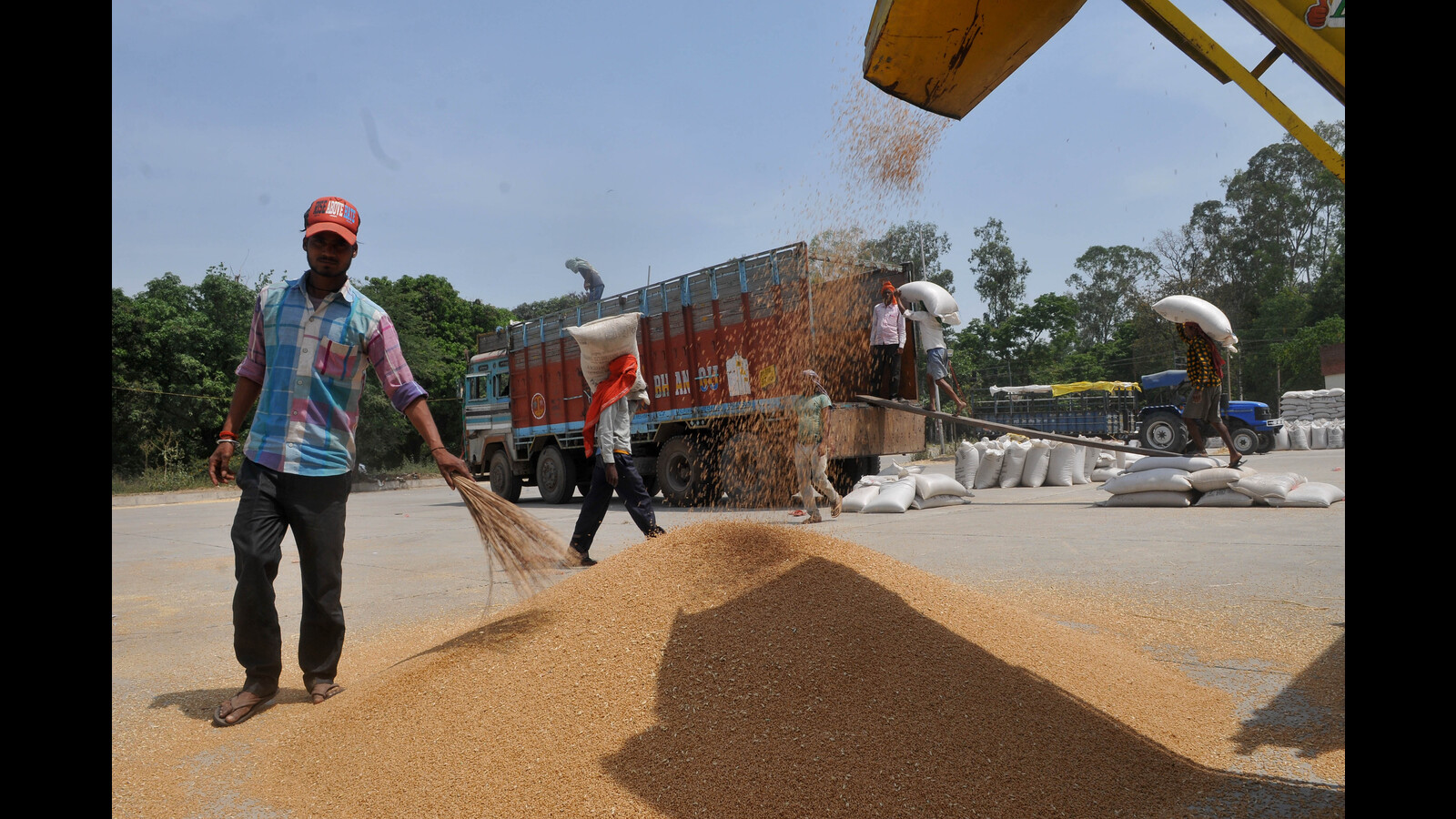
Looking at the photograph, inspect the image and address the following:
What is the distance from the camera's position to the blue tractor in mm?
17172

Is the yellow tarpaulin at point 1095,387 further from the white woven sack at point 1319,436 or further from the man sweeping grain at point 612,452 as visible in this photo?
the man sweeping grain at point 612,452

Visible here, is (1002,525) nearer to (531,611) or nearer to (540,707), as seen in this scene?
(531,611)

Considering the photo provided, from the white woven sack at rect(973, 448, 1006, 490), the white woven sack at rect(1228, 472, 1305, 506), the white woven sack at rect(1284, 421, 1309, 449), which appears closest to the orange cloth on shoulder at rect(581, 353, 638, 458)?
Answer: the white woven sack at rect(1228, 472, 1305, 506)

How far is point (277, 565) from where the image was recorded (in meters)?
2.97

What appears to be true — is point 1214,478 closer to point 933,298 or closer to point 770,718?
point 933,298

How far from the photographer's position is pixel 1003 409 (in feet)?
→ 93.1

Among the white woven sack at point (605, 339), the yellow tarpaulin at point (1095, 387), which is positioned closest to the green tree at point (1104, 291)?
the yellow tarpaulin at point (1095, 387)

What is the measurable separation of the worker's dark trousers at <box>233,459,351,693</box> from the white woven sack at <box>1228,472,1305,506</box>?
8.30 meters

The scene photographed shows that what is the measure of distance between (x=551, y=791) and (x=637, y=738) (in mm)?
268

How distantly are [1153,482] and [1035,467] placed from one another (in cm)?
406

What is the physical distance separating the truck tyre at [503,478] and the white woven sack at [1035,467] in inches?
319

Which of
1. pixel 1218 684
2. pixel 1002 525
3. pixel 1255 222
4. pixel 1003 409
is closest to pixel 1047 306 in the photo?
pixel 1255 222

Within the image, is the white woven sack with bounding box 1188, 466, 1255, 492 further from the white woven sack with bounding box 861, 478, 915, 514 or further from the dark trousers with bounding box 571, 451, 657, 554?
the dark trousers with bounding box 571, 451, 657, 554

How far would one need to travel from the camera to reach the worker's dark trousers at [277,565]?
291 cm
